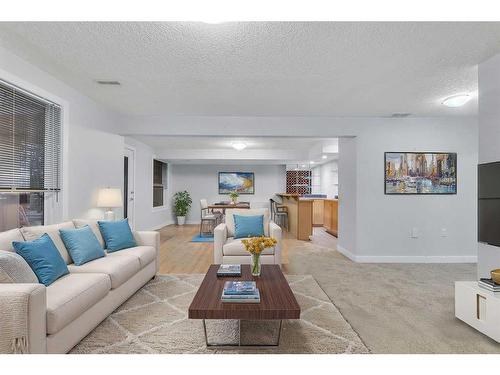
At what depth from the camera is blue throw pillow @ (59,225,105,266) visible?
8.67 feet

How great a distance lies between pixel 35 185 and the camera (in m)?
3.00

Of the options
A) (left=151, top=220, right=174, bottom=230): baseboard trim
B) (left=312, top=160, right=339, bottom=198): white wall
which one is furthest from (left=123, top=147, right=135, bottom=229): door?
(left=312, top=160, right=339, bottom=198): white wall

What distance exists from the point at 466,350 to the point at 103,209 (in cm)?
442

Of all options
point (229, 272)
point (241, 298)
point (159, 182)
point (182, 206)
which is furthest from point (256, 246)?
point (182, 206)

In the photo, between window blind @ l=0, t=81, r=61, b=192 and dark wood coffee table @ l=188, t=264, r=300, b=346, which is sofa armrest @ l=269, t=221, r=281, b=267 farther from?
window blind @ l=0, t=81, r=61, b=192

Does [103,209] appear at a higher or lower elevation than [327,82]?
lower

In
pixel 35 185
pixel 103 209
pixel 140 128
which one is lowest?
pixel 103 209

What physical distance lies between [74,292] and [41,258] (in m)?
0.41

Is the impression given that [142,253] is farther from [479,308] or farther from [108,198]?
[479,308]

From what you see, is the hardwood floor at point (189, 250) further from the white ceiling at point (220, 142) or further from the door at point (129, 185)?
the white ceiling at point (220, 142)

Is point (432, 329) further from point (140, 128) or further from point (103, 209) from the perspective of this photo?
point (140, 128)

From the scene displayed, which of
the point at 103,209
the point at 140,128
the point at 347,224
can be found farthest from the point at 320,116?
the point at 103,209

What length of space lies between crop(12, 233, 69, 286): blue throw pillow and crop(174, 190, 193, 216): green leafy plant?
718cm

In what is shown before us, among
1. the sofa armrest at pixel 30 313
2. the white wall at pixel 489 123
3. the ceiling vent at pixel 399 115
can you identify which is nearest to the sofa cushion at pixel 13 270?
the sofa armrest at pixel 30 313
